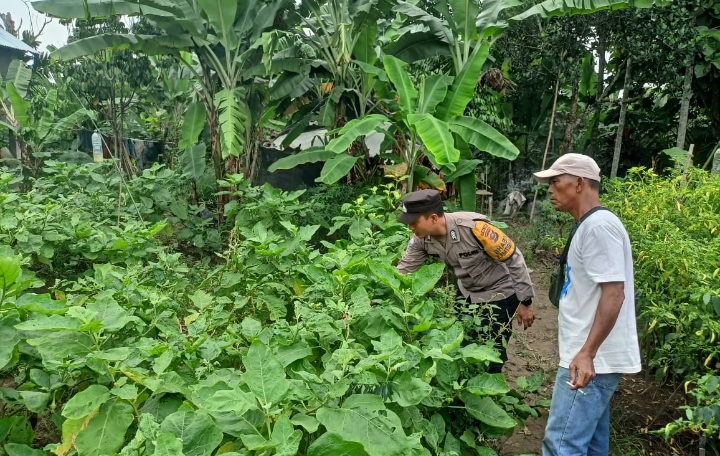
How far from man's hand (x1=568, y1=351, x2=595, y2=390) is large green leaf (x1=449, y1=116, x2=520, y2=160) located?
13.0 ft

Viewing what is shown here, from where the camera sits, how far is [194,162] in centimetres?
820

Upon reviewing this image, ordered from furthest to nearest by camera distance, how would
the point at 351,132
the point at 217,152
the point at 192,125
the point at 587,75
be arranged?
the point at 587,75
the point at 192,125
the point at 217,152
the point at 351,132

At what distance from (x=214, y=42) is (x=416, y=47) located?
8.91ft

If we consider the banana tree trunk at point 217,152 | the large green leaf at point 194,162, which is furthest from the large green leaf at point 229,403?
the large green leaf at point 194,162

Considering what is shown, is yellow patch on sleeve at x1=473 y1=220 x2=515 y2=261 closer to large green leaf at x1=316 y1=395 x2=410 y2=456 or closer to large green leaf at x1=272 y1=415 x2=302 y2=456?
large green leaf at x1=316 y1=395 x2=410 y2=456

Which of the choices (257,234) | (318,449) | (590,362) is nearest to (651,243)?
(590,362)

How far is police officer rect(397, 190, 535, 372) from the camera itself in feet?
11.7

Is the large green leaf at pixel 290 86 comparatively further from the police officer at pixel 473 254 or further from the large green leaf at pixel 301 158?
the police officer at pixel 473 254

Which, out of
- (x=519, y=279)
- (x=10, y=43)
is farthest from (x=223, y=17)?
(x=10, y=43)

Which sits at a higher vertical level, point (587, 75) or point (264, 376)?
point (587, 75)

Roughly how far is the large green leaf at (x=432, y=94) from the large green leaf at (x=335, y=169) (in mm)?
1031

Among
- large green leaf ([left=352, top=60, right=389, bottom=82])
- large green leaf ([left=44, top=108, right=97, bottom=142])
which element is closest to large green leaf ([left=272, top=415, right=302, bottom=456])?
large green leaf ([left=352, top=60, right=389, bottom=82])

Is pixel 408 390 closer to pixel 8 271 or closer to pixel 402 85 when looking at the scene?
pixel 8 271

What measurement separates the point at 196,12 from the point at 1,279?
589cm
